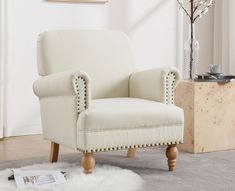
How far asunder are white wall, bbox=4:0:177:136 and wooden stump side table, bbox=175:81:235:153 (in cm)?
123

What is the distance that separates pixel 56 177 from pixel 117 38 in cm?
116

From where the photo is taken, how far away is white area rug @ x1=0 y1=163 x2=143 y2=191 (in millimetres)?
2338

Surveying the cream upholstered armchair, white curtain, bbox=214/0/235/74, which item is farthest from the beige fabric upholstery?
white curtain, bbox=214/0/235/74

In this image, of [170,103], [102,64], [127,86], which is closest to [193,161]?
[170,103]

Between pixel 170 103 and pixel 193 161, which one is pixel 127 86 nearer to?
pixel 170 103

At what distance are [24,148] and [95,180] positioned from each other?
122cm

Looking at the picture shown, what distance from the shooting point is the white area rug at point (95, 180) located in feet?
7.67

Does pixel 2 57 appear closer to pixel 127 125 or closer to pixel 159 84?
pixel 159 84

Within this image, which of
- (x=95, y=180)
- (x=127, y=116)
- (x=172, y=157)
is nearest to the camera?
(x=95, y=180)

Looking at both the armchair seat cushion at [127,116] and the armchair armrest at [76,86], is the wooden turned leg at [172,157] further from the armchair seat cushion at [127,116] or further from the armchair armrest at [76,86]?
the armchair armrest at [76,86]

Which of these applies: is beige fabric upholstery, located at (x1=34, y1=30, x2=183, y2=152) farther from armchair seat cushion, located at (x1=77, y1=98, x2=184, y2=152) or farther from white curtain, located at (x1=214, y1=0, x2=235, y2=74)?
white curtain, located at (x1=214, y1=0, x2=235, y2=74)

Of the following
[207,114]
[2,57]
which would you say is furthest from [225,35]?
[2,57]

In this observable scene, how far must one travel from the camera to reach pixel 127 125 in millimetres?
2580

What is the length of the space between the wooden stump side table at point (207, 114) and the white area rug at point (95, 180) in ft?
2.59
